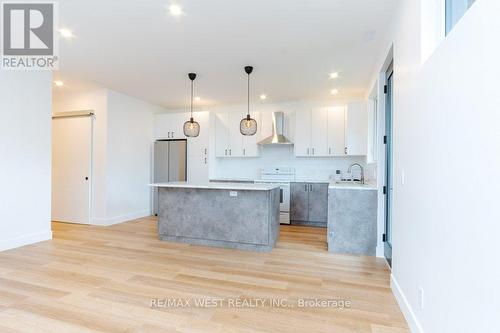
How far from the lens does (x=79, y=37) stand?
3.12 metres

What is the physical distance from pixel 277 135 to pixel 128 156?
3266 mm

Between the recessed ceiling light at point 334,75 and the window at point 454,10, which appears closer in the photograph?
the window at point 454,10

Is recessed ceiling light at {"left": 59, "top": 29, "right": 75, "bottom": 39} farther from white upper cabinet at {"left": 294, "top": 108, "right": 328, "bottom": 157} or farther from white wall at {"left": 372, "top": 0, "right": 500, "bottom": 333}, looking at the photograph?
white upper cabinet at {"left": 294, "top": 108, "right": 328, "bottom": 157}

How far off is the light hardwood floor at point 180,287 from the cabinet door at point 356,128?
6.38 ft

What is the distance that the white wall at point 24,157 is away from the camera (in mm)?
3619

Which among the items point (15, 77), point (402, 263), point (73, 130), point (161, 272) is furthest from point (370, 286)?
point (73, 130)

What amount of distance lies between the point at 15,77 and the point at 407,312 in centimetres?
541

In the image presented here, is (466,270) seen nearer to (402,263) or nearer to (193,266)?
(402,263)

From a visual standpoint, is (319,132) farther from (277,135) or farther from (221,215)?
(221,215)

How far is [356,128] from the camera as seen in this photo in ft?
15.9

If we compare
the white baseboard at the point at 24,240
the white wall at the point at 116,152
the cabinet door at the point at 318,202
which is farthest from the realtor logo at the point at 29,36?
the cabinet door at the point at 318,202

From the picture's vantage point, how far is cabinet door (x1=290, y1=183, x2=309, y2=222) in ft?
17.6

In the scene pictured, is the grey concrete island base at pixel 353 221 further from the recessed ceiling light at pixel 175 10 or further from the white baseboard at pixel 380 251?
the recessed ceiling light at pixel 175 10

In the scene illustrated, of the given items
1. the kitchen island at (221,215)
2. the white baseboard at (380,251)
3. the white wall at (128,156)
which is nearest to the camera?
the white baseboard at (380,251)
